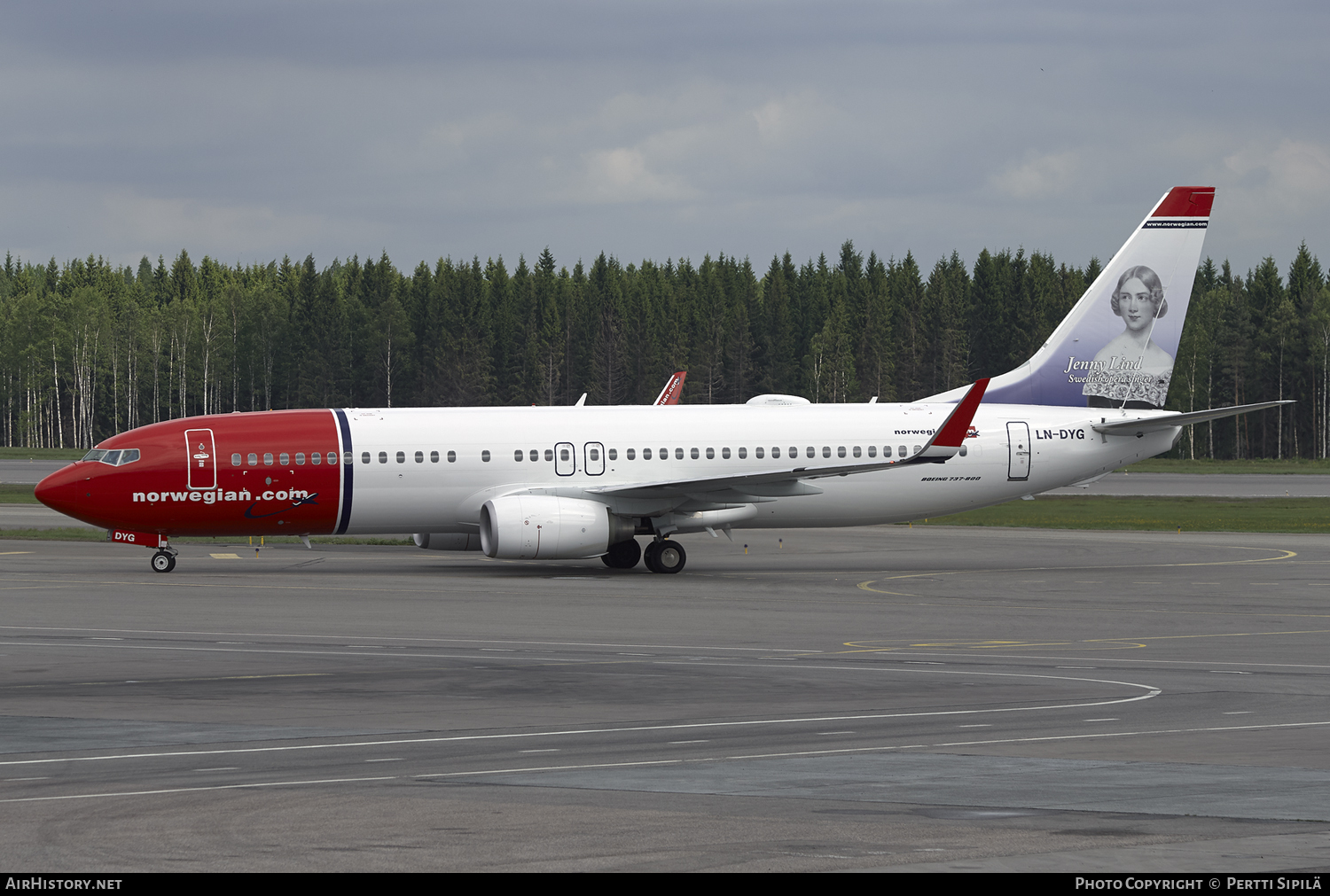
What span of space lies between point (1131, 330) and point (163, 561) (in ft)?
87.7

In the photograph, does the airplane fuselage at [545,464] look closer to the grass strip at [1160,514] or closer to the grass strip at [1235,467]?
the grass strip at [1160,514]

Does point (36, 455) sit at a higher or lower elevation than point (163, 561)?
higher

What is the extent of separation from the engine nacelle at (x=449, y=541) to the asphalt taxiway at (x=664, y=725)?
5463 mm

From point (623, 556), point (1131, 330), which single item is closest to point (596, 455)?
point (623, 556)

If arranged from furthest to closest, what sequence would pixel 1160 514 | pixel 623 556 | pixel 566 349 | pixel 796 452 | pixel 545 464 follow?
pixel 566 349
pixel 1160 514
pixel 796 452
pixel 623 556
pixel 545 464

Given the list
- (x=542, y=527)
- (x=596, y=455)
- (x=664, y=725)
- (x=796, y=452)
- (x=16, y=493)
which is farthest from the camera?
(x=16, y=493)

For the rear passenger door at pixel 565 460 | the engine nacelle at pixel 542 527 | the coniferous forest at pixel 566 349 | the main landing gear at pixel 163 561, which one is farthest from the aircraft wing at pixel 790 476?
the coniferous forest at pixel 566 349

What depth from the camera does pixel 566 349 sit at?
168375 mm

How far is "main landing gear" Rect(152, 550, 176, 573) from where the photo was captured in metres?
37.9

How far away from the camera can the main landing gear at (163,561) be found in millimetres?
37906

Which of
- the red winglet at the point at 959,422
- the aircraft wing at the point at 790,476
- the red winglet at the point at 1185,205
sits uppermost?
the red winglet at the point at 1185,205

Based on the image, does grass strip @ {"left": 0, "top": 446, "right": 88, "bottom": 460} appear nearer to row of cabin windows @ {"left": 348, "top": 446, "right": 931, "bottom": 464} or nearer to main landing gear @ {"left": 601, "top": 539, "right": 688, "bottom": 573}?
row of cabin windows @ {"left": 348, "top": 446, "right": 931, "bottom": 464}

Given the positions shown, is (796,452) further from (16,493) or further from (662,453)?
(16,493)

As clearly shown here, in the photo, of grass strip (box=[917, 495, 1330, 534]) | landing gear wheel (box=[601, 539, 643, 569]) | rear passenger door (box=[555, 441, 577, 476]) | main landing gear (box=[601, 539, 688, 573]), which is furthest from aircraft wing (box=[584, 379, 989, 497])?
grass strip (box=[917, 495, 1330, 534])
